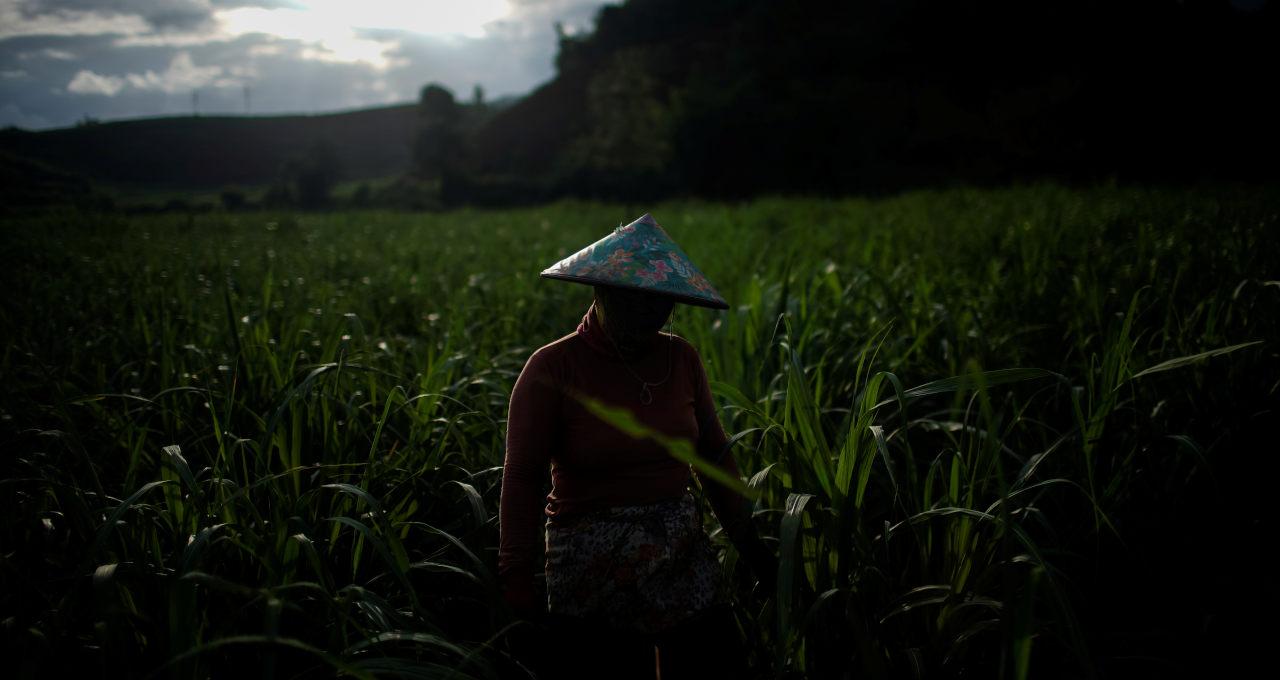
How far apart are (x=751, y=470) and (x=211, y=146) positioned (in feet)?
151

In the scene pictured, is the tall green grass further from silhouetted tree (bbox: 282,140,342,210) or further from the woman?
silhouetted tree (bbox: 282,140,342,210)

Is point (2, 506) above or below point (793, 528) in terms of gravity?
below

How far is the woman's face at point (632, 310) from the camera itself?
1.29m

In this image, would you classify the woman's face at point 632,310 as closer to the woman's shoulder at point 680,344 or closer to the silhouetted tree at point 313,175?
the woman's shoulder at point 680,344

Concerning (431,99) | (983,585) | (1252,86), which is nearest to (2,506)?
(983,585)

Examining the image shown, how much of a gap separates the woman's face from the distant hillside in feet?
25.6

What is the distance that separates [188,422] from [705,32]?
2309 inches

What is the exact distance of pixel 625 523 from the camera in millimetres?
1316

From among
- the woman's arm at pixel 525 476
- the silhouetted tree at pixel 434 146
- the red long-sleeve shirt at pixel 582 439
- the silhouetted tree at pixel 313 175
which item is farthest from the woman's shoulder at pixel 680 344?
the silhouetted tree at pixel 313 175

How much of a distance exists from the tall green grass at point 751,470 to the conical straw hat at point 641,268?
14.1 inches

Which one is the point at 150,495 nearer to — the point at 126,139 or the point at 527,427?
the point at 527,427

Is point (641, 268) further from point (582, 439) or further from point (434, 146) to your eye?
point (434, 146)

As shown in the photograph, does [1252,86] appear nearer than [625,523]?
No

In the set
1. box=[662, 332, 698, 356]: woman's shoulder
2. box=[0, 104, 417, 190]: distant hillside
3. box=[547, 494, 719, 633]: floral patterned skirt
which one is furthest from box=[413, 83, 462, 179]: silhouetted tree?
box=[547, 494, 719, 633]: floral patterned skirt
